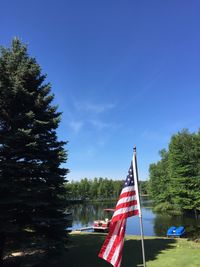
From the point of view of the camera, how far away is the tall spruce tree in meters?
12.0

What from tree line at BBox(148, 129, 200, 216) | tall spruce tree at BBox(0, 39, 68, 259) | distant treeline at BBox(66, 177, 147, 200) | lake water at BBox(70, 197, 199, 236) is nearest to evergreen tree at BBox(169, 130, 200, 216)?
tree line at BBox(148, 129, 200, 216)

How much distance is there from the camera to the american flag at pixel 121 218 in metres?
7.64

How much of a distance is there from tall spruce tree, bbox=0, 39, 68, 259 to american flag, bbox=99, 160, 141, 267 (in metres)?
4.78

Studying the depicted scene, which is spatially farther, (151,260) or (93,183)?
(93,183)

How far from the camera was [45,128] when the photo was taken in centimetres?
1373

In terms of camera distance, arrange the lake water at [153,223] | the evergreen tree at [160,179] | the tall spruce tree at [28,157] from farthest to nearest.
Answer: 1. the evergreen tree at [160,179]
2. the lake water at [153,223]
3. the tall spruce tree at [28,157]

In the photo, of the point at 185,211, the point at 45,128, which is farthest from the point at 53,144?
the point at 185,211

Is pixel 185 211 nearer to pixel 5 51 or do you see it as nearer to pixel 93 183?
pixel 5 51

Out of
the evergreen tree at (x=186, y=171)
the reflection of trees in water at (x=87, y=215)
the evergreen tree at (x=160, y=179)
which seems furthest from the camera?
the evergreen tree at (x=160, y=179)

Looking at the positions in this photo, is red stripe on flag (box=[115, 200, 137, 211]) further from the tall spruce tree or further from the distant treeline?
the distant treeline

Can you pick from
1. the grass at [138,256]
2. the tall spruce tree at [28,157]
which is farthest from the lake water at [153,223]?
the tall spruce tree at [28,157]

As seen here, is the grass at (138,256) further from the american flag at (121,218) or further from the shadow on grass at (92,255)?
the american flag at (121,218)

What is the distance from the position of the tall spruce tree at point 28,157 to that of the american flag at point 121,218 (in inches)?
188

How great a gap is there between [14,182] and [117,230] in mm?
6031
